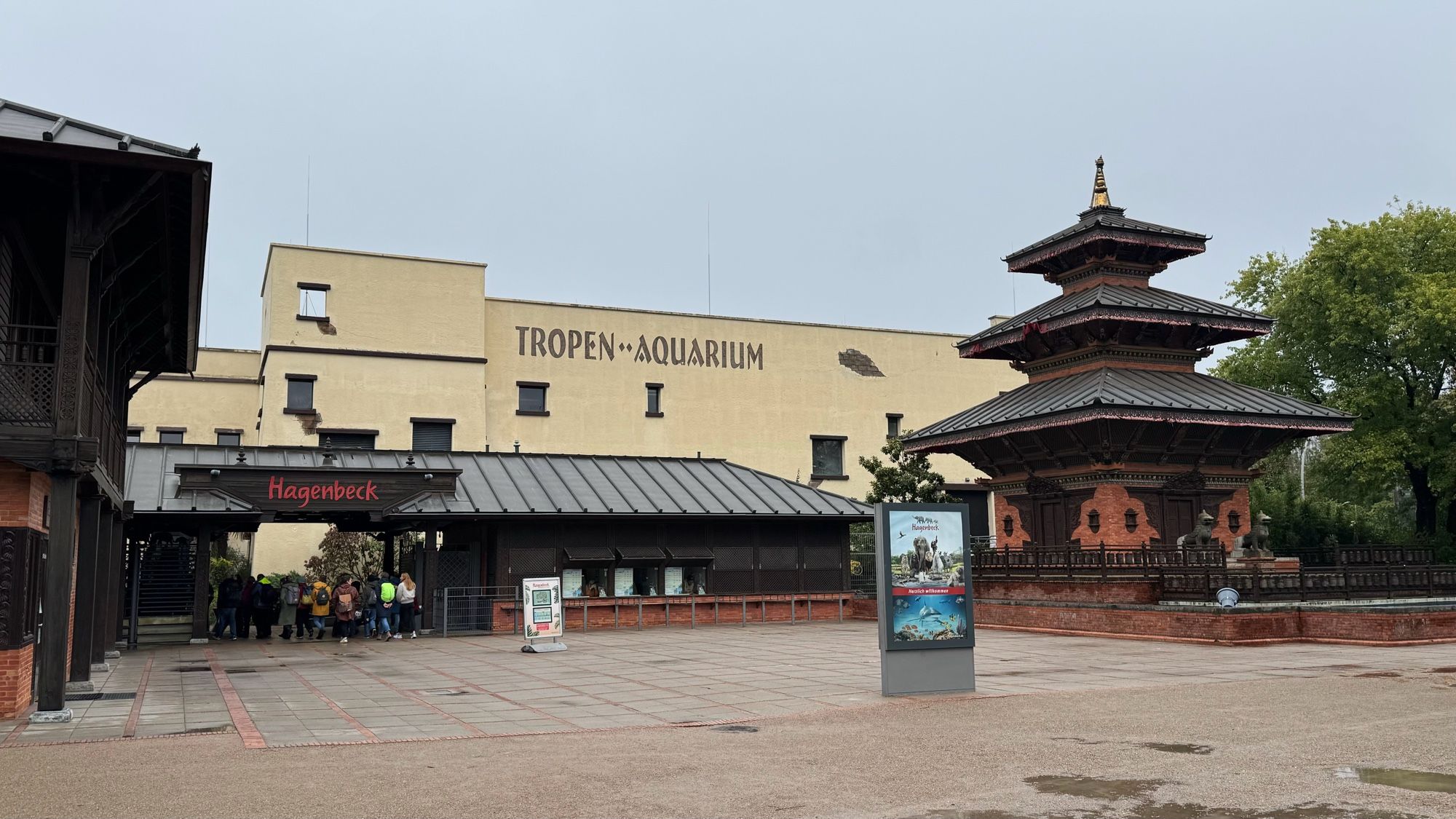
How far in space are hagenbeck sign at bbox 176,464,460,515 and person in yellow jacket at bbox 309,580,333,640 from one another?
187cm

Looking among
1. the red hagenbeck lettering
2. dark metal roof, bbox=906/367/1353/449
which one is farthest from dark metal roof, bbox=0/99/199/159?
dark metal roof, bbox=906/367/1353/449

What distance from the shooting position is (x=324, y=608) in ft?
90.4

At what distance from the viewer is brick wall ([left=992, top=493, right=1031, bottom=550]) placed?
1406 inches

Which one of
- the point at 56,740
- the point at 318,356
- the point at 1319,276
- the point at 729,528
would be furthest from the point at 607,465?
the point at 1319,276

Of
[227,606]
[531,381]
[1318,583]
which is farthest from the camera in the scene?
[531,381]

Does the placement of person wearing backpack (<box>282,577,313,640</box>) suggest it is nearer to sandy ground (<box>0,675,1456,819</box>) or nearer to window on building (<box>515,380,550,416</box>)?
sandy ground (<box>0,675,1456,819</box>)

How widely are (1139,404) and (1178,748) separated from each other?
21.7m

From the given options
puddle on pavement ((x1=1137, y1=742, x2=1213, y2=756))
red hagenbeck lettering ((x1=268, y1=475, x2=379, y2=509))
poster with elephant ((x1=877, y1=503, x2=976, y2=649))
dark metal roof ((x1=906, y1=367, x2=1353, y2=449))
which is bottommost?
puddle on pavement ((x1=1137, y1=742, x2=1213, y2=756))

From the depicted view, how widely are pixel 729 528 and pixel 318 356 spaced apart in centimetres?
1967

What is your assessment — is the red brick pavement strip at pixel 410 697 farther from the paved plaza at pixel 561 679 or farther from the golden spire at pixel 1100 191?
the golden spire at pixel 1100 191

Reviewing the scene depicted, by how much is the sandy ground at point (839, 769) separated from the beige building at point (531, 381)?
30.5 meters

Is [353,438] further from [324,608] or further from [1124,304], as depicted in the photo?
[1124,304]

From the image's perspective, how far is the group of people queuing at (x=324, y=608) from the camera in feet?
89.6

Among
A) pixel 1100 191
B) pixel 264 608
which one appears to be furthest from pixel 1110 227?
pixel 264 608
